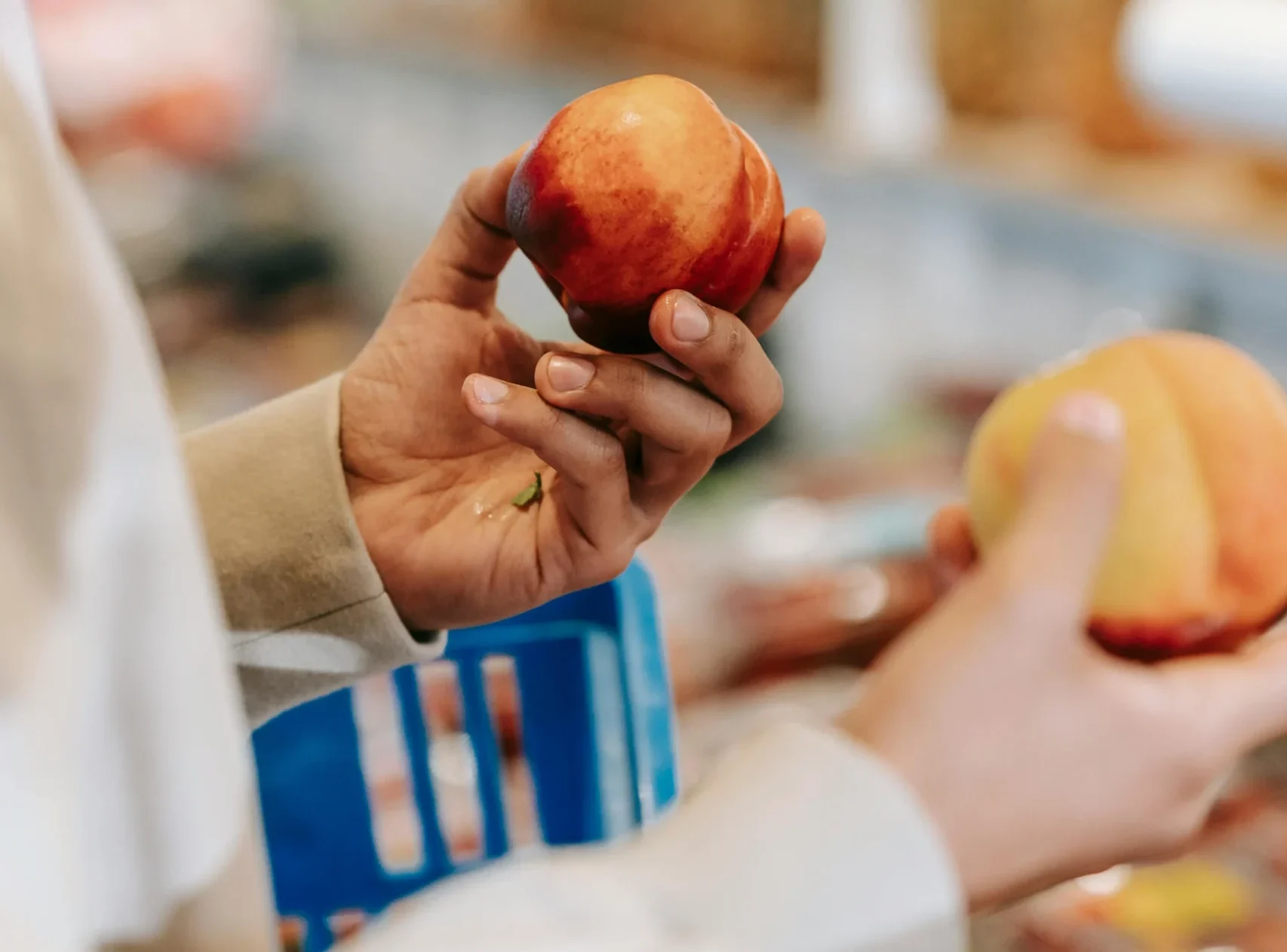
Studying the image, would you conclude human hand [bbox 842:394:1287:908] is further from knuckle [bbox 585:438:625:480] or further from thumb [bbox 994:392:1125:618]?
knuckle [bbox 585:438:625:480]

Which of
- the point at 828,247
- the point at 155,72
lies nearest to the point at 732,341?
the point at 828,247

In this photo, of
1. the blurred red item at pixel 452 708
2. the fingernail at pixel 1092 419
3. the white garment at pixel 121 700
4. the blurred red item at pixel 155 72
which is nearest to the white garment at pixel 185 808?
the white garment at pixel 121 700

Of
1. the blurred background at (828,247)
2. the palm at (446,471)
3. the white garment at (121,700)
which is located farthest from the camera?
the blurred background at (828,247)

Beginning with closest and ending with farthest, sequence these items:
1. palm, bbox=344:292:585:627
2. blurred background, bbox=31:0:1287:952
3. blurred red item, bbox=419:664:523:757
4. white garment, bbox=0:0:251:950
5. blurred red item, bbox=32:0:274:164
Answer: white garment, bbox=0:0:251:950 < palm, bbox=344:292:585:627 < blurred red item, bbox=419:664:523:757 < blurred background, bbox=31:0:1287:952 < blurred red item, bbox=32:0:274:164

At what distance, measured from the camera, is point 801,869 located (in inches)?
16.7

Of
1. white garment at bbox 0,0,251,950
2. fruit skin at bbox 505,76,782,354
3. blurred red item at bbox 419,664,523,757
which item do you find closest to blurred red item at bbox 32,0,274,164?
blurred red item at bbox 419,664,523,757

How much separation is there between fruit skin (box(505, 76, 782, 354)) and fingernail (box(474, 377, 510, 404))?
6 centimetres

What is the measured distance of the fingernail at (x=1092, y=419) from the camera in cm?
46

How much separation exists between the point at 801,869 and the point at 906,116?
1905mm

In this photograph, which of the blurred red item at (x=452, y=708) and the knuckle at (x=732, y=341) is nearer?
the knuckle at (x=732, y=341)

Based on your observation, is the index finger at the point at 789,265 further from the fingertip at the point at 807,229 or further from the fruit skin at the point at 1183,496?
the fruit skin at the point at 1183,496

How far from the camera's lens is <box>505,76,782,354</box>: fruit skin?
0.53 m

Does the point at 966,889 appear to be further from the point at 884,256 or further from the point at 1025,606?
the point at 884,256

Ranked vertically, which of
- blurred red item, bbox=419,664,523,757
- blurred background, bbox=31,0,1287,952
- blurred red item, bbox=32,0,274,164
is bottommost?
blurred red item, bbox=419,664,523,757
